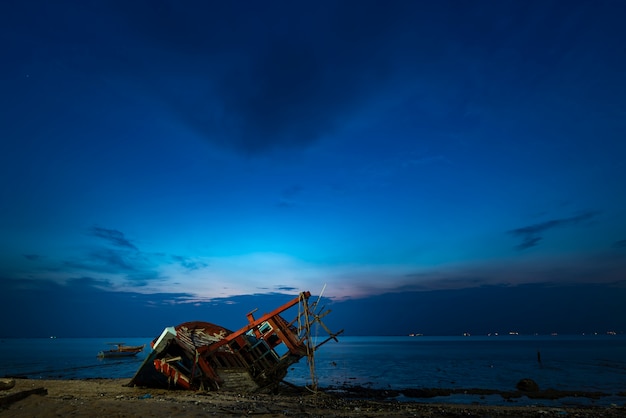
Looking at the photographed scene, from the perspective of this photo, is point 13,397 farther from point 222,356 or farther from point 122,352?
point 122,352

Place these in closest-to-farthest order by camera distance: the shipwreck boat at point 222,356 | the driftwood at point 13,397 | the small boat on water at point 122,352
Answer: the driftwood at point 13,397 < the shipwreck boat at point 222,356 < the small boat on water at point 122,352

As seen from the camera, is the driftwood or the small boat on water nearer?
the driftwood

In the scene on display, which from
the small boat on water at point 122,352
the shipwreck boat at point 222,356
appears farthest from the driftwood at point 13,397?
the small boat on water at point 122,352

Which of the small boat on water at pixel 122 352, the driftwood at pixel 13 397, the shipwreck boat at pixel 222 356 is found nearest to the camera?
the driftwood at pixel 13 397

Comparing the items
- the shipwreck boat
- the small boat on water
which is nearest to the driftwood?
the shipwreck boat

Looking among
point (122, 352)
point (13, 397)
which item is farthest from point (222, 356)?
point (122, 352)

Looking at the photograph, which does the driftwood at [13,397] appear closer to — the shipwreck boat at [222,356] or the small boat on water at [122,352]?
the shipwreck boat at [222,356]

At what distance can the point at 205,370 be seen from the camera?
82.9 ft

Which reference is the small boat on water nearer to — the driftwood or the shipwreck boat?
the shipwreck boat

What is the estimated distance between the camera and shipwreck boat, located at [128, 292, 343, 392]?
995 inches

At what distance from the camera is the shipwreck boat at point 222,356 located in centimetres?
2527

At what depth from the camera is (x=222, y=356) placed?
27.8 meters

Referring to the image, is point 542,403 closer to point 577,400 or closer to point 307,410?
point 577,400

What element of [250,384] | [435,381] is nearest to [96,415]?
[250,384]
